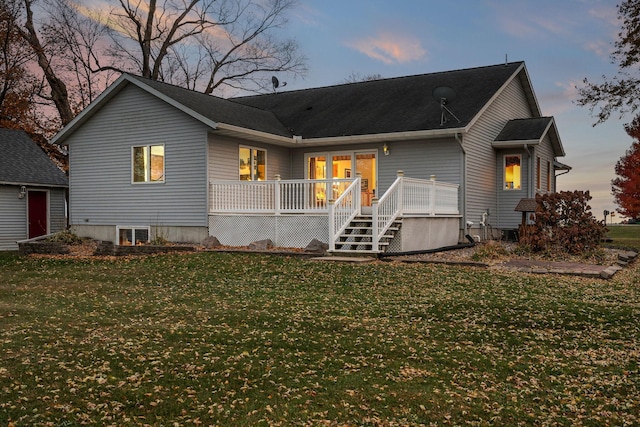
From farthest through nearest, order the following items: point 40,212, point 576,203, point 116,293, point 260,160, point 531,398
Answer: point 40,212 → point 260,160 → point 576,203 → point 116,293 → point 531,398

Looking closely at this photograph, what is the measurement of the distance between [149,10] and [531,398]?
30.7m

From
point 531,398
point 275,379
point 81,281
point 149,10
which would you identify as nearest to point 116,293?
point 81,281

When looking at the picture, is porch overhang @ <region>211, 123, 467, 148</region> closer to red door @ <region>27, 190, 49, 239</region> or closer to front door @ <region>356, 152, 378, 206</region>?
front door @ <region>356, 152, 378, 206</region>

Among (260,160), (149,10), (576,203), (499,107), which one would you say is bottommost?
(576,203)

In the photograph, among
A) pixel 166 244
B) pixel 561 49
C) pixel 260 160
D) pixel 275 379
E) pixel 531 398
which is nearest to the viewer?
pixel 531 398

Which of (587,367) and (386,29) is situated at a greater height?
(386,29)

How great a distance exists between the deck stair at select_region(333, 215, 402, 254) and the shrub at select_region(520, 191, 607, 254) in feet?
11.3

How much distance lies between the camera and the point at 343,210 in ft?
46.3

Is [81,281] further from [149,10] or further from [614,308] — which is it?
[149,10]

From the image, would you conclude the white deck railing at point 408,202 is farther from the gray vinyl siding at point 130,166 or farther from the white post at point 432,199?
the gray vinyl siding at point 130,166

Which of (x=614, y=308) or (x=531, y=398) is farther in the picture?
(x=614, y=308)

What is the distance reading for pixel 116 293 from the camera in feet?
29.4

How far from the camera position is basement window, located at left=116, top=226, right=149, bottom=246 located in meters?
17.6

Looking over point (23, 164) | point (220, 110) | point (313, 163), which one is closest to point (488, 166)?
point (313, 163)
